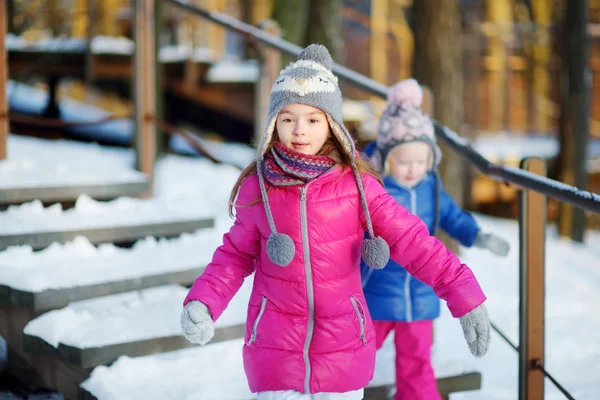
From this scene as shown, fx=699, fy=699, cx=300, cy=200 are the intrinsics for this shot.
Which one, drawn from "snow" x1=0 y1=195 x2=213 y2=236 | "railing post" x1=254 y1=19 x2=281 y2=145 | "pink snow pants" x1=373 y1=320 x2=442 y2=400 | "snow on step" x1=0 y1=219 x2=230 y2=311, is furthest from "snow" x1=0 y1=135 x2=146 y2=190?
"pink snow pants" x1=373 y1=320 x2=442 y2=400

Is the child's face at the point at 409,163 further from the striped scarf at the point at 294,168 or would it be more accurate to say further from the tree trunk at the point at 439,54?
the tree trunk at the point at 439,54

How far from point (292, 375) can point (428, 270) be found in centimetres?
52

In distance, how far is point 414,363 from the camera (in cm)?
283

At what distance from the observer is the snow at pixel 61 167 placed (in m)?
3.98

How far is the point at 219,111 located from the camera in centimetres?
848

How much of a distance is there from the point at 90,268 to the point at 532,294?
79.8 inches

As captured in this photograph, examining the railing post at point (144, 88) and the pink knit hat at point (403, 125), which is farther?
the railing post at point (144, 88)

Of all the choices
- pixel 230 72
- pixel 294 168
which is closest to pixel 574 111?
pixel 230 72

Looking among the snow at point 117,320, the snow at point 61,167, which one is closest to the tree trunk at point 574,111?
the snow at point 61,167

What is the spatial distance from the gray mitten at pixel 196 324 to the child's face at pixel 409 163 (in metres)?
1.18

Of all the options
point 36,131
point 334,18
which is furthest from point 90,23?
point 334,18

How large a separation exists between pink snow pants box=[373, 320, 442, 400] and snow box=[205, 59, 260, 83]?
525 centimetres

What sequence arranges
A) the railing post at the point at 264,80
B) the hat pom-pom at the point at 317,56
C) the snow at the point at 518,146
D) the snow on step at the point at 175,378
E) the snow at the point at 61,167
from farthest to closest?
1. the snow at the point at 518,146
2. the railing post at the point at 264,80
3. the snow at the point at 61,167
4. the snow on step at the point at 175,378
5. the hat pom-pom at the point at 317,56

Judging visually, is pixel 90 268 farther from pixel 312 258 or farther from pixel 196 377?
pixel 312 258
